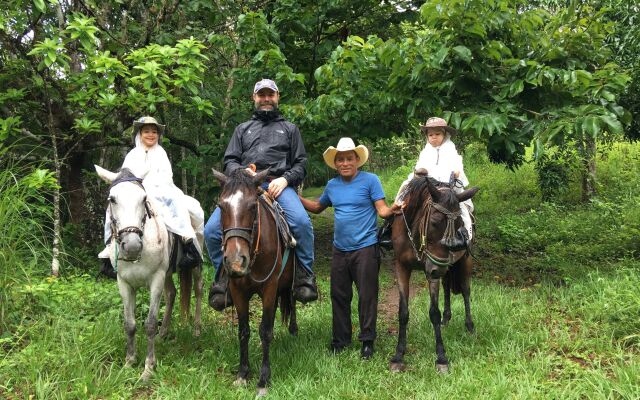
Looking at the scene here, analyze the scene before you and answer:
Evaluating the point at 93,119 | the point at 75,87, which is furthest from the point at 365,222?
the point at 75,87

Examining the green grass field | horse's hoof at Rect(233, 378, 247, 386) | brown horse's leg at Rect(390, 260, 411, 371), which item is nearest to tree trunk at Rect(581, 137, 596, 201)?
the green grass field

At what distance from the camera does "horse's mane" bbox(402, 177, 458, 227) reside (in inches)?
193

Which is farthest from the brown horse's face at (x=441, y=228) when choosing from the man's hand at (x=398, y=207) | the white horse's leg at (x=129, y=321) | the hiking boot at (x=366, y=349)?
the white horse's leg at (x=129, y=321)

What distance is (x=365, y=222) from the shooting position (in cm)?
521

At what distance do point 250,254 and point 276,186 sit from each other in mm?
970

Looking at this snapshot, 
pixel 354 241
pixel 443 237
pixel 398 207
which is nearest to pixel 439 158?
pixel 398 207

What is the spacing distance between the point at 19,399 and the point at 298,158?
3346 mm

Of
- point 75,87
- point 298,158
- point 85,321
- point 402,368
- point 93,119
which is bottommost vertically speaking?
point 402,368

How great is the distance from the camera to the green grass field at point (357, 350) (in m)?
4.02

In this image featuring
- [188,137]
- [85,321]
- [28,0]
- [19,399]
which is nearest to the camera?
[19,399]

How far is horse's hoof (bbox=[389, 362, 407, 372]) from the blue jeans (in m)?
1.27

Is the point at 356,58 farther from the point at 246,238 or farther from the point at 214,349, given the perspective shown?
the point at 214,349

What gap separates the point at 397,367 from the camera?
15.5 ft

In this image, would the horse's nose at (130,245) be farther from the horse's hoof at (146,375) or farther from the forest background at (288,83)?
the forest background at (288,83)
